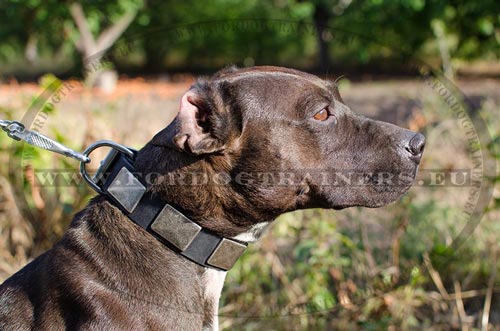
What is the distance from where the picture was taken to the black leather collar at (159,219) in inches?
95.9

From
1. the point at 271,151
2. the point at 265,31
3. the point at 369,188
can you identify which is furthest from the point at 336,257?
the point at 265,31

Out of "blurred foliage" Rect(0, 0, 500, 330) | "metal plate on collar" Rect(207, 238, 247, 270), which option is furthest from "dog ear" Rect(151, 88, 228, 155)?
"blurred foliage" Rect(0, 0, 500, 330)

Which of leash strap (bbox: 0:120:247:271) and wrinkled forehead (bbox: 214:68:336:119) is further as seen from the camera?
wrinkled forehead (bbox: 214:68:336:119)

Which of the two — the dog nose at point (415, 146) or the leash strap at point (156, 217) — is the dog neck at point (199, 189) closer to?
the leash strap at point (156, 217)

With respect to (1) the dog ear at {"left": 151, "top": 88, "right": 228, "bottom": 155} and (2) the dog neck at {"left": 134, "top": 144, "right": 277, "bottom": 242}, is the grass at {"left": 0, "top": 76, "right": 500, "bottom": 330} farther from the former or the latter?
(1) the dog ear at {"left": 151, "top": 88, "right": 228, "bottom": 155}

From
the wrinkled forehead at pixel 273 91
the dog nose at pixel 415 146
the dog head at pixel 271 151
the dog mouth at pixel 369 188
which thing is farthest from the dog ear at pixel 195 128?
the dog nose at pixel 415 146

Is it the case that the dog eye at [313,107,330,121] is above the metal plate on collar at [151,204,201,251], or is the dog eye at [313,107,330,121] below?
above

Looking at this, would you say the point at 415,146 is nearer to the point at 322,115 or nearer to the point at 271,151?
the point at 322,115

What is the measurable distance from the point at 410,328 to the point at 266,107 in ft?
6.95

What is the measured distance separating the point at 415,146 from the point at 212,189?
3.21 feet

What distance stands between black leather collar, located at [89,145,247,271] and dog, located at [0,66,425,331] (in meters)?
0.03

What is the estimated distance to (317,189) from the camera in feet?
9.04

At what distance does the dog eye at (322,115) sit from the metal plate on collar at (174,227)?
2.53 ft

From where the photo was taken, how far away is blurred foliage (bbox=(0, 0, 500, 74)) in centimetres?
913
